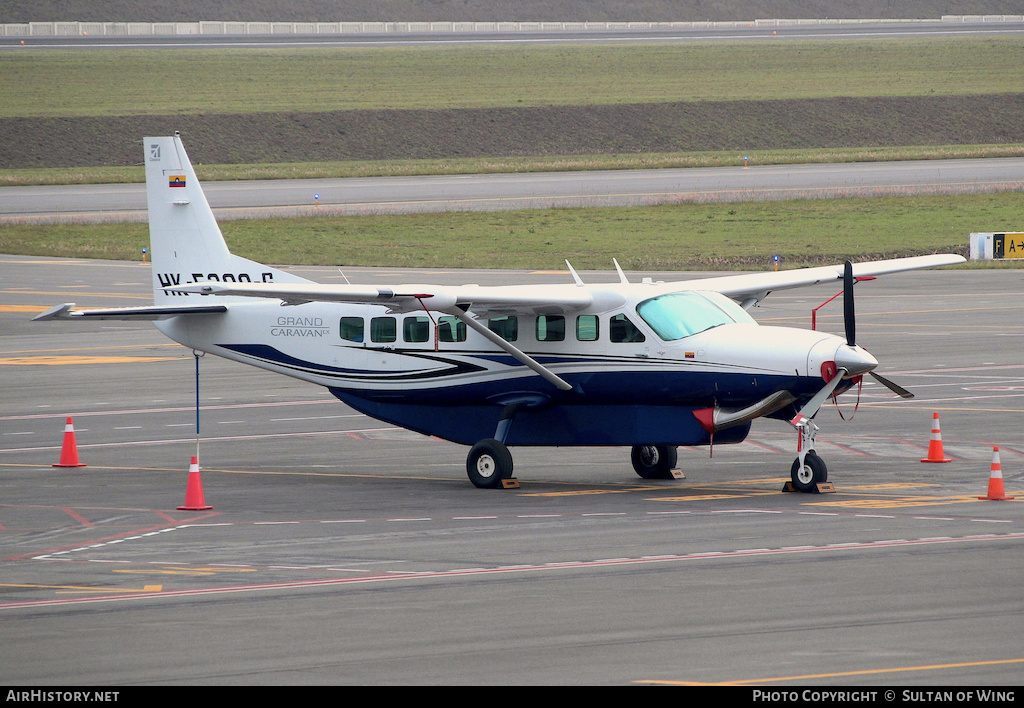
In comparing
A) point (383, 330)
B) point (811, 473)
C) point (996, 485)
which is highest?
point (383, 330)

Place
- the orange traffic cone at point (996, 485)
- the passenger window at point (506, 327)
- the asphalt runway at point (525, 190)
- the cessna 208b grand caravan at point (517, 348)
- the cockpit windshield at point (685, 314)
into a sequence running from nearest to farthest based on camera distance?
1. the orange traffic cone at point (996, 485)
2. the cessna 208b grand caravan at point (517, 348)
3. the cockpit windshield at point (685, 314)
4. the passenger window at point (506, 327)
5. the asphalt runway at point (525, 190)

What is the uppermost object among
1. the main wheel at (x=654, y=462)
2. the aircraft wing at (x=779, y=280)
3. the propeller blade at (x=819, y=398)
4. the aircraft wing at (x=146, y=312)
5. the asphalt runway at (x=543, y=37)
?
the asphalt runway at (x=543, y=37)

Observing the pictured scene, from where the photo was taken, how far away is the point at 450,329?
70.2 ft

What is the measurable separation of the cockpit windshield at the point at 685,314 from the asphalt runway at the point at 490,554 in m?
2.21

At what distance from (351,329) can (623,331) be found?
14.4 ft

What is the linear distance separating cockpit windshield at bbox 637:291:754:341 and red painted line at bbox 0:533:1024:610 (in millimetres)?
4984

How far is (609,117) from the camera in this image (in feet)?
306

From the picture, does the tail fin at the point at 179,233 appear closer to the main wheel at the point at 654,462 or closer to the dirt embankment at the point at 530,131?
the main wheel at the point at 654,462

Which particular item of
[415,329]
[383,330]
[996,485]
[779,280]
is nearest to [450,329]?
[415,329]

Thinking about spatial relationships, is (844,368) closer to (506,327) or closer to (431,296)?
(506,327)

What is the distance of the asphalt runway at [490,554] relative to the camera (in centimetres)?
1138

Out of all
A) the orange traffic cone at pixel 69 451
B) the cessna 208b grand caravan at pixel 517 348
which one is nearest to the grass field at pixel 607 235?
the cessna 208b grand caravan at pixel 517 348

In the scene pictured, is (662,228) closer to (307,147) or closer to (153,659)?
(307,147)

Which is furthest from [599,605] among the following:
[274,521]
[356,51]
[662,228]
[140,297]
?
[356,51]
